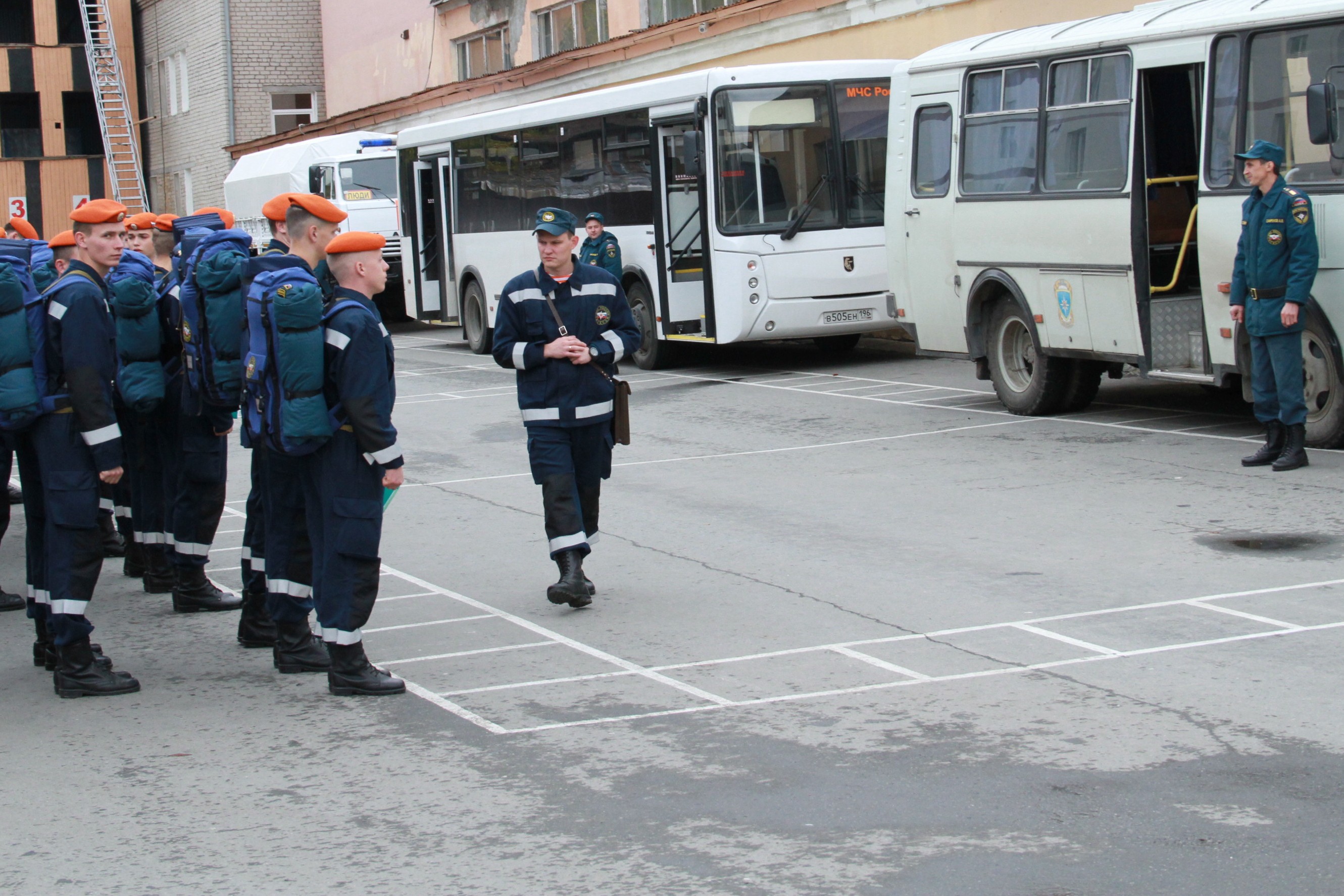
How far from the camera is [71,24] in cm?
5281

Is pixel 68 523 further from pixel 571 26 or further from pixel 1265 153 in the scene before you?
pixel 571 26

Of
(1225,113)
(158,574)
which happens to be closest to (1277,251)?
(1225,113)

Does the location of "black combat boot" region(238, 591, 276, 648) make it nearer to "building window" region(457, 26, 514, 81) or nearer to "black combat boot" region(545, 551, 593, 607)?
"black combat boot" region(545, 551, 593, 607)

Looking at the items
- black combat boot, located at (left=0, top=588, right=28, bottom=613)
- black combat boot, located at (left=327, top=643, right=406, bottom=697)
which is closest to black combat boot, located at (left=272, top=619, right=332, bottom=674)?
black combat boot, located at (left=327, top=643, right=406, bottom=697)

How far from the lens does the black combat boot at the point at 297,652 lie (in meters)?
6.83

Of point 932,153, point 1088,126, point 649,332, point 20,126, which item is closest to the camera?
point 1088,126

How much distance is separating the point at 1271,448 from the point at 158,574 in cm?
665

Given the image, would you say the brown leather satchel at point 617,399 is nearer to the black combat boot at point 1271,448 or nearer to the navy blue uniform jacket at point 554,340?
the navy blue uniform jacket at point 554,340

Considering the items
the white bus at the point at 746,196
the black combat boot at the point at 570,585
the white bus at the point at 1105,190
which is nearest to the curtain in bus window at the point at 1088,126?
the white bus at the point at 1105,190

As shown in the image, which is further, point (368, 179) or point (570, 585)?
point (368, 179)

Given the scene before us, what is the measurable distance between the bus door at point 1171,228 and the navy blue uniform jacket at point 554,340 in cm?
554

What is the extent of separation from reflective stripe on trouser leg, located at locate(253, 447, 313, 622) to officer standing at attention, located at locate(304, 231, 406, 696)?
39cm

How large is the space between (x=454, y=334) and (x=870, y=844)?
24.2 m

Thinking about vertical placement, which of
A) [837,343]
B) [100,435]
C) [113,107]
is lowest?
[837,343]
